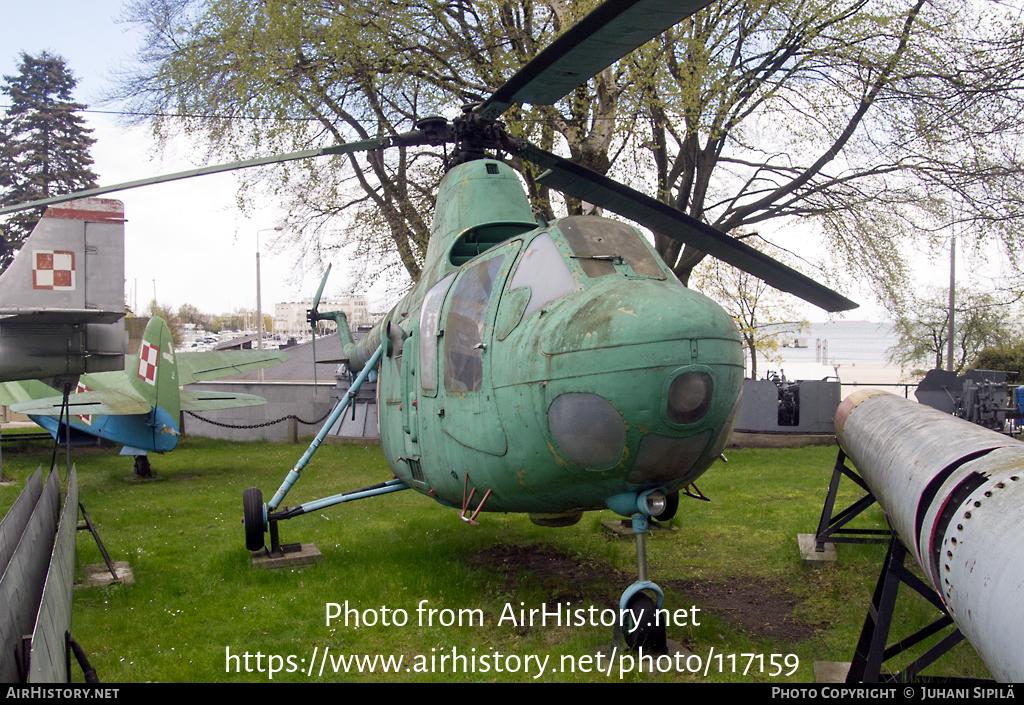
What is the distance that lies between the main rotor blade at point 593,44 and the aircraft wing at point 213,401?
12.2 m

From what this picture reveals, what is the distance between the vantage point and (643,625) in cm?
457

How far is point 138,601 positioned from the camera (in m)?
6.46

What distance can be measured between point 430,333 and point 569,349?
201cm

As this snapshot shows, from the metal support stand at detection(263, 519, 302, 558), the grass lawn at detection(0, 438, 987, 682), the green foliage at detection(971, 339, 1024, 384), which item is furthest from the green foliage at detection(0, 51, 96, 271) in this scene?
the green foliage at detection(971, 339, 1024, 384)

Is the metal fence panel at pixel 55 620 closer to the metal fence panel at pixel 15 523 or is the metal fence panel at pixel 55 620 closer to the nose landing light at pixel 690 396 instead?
the metal fence panel at pixel 15 523

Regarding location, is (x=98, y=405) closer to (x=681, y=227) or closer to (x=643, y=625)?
(x=681, y=227)

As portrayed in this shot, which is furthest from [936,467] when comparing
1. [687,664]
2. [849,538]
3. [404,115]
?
[404,115]

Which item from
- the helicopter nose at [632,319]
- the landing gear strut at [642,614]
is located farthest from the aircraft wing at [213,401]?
the helicopter nose at [632,319]

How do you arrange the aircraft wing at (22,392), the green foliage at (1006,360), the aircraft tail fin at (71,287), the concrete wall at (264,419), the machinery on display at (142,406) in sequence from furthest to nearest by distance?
the green foliage at (1006,360)
the concrete wall at (264,419)
the aircraft wing at (22,392)
the machinery on display at (142,406)
the aircraft tail fin at (71,287)

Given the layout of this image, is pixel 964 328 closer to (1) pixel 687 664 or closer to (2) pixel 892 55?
(2) pixel 892 55

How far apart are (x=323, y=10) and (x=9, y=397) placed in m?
11.1

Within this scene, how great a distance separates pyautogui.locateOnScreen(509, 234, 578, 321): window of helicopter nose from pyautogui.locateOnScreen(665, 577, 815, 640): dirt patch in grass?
3130 mm

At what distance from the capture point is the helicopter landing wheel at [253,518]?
7277 millimetres

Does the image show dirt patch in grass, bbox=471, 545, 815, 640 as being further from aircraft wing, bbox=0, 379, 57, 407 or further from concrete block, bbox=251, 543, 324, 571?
aircraft wing, bbox=0, 379, 57, 407
